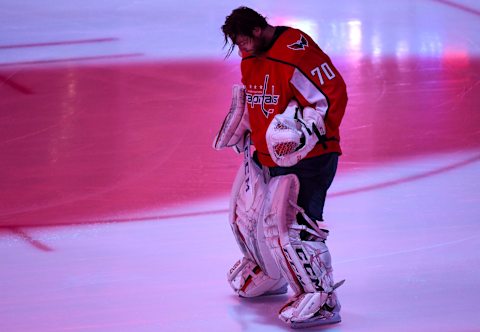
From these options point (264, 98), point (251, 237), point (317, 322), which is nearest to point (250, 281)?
point (251, 237)

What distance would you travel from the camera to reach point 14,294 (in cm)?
421

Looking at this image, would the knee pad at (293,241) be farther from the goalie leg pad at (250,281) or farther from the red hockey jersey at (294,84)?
the goalie leg pad at (250,281)

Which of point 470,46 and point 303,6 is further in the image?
point 303,6

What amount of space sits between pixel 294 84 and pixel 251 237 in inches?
25.6

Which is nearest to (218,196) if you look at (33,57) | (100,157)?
(100,157)

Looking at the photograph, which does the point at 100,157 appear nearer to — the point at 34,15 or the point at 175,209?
the point at 175,209

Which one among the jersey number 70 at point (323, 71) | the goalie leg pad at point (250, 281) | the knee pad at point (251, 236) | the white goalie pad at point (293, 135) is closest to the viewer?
the white goalie pad at point (293, 135)

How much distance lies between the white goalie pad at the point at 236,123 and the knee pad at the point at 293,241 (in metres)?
0.31

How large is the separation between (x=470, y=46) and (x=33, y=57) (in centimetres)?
339

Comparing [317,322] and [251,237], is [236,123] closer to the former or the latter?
[251,237]

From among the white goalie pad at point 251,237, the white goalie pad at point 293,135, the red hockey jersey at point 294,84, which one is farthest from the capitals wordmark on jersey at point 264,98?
the white goalie pad at point 251,237

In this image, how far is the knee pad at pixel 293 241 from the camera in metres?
3.79

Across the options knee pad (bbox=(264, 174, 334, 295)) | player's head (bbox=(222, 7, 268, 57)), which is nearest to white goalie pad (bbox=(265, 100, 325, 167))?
knee pad (bbox=(264, 174, 334, 295))

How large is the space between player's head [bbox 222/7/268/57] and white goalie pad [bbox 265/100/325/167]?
287 millimetres
